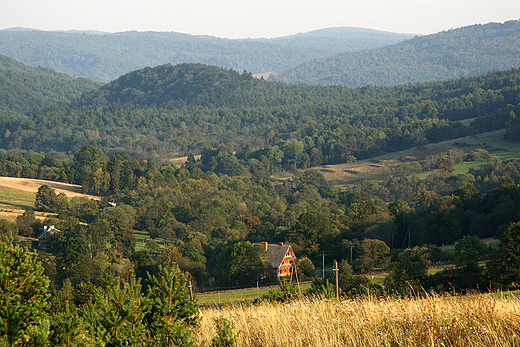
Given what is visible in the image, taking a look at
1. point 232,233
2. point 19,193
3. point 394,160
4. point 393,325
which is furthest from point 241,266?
point 394,160

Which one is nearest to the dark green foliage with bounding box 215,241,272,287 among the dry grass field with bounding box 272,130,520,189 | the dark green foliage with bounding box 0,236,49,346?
the dark green foliage with bounding box 0,236,49,346

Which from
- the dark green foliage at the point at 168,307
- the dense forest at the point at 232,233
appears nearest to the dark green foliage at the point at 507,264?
the dense forest at the point at 232,233

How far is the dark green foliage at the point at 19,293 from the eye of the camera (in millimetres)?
6766

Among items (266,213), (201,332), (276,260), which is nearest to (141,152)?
(266,213)

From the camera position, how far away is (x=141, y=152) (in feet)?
550

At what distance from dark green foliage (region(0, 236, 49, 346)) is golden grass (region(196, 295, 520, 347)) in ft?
8.10

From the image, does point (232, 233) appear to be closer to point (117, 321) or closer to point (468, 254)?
point (468, 254)

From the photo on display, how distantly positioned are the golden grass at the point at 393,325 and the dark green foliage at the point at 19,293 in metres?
2.47

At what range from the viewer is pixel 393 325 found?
7.13m

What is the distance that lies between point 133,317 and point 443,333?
405 cm

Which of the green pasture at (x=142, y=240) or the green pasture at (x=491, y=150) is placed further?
the green pasture at (x=491, y=150)

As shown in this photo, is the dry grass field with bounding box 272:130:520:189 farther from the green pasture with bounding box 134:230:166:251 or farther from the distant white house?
the distant white house

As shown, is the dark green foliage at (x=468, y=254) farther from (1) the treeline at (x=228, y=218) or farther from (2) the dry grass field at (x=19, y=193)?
(2) the dry grass field at (x=19, y=193)

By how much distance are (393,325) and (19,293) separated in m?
5.18
